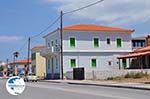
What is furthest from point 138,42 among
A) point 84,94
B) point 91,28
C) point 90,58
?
point 84,94

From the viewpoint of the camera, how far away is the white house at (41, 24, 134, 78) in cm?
6694

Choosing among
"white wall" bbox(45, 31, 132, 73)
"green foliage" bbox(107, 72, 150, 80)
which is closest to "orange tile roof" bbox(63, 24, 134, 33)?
"white wall" bbox(45, 31, 132, 73)

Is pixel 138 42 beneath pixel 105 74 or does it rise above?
above

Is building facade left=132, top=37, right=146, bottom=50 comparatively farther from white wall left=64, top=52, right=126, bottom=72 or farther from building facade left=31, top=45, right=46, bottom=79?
building facade left=31, top=45, right=46, bottom=79

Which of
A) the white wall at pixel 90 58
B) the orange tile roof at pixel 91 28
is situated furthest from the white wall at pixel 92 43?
the white wall at pixel 90 58

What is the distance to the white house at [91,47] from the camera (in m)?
66.9

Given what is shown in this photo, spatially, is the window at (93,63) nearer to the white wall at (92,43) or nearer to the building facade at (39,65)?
the white wall at (92,43)

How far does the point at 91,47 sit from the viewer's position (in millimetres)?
68125

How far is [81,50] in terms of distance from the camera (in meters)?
67.4

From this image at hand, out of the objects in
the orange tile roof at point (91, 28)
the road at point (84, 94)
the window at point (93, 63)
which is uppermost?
the orange tile roof at point (91, 28)

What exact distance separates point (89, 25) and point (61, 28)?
1164 centimetres

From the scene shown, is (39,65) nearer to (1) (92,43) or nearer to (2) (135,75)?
(1) (92,43)

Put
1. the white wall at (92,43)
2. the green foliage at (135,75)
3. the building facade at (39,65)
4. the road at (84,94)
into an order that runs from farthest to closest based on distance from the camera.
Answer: the building facade at (39,65) < the white wall at (92,43) < the green foliage at (135,75) < the road at (84,94)

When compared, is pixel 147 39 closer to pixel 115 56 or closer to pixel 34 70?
pixel 115 56
